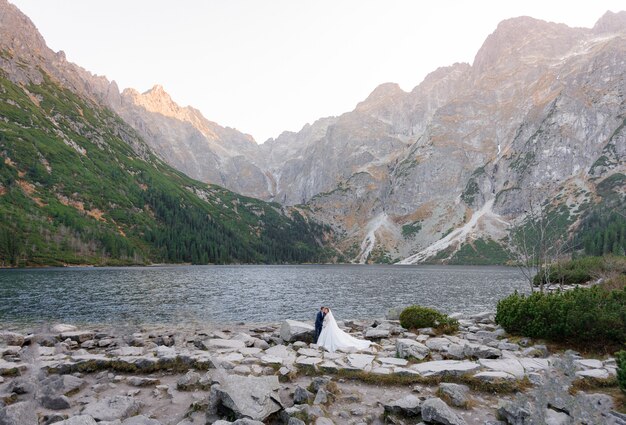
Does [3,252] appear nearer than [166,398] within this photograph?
No

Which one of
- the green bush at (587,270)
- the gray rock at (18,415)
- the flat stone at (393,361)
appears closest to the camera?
the gray rock at (18,415)

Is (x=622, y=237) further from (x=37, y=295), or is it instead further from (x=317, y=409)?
(x=37, y=295)

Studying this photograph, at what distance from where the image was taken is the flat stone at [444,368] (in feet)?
49.3

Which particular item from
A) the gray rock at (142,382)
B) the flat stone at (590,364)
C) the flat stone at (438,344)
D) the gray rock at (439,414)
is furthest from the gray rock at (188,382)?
the flat stone at (590,364)

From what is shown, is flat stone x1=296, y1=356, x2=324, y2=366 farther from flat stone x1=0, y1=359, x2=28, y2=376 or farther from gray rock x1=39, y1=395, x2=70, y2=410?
flat stone x1=0, y1=359, x2=28, y2=376

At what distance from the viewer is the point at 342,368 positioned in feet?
54.1

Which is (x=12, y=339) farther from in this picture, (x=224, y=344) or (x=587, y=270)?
(x=587, y=270)

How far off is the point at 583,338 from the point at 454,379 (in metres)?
9.75

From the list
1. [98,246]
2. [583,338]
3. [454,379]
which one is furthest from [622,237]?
[98,246]

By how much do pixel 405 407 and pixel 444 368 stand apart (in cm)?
437

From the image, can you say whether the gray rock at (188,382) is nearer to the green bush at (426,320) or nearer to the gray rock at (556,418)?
the gray rock at (556,418)

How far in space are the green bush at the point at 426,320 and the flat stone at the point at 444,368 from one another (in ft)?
36.2

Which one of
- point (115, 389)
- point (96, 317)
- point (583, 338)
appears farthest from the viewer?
point (96, 317)

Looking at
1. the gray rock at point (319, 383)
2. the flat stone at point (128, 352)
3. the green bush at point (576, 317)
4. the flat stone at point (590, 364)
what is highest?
the green bush at point (576, 317)
